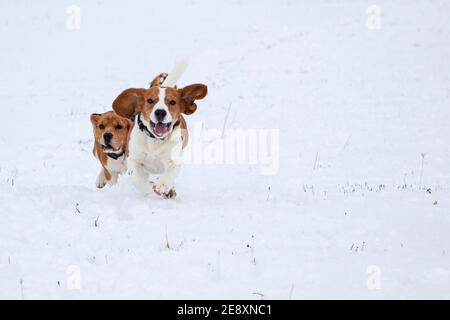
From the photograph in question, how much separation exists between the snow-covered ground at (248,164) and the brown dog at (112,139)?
31cm

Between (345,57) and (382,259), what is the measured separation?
13962mm

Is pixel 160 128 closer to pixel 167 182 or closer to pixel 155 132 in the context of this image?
pixel 155 132

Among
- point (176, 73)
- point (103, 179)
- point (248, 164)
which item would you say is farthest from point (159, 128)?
point (248, 164)

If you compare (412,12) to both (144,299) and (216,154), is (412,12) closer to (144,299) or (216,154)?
(216,154)

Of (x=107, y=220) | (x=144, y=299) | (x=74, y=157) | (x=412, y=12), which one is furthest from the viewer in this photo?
(x=412, y=12)

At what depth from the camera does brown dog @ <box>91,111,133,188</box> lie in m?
6.21

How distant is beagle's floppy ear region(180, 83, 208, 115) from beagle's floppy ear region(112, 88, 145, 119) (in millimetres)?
440

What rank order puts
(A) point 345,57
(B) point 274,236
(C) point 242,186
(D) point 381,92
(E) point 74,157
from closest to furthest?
(B) point 274,236, (C) point 242,186, (E) point 74,157, (D) point 381,92, (A) point 345,57

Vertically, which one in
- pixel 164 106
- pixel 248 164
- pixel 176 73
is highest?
pixel 176 73

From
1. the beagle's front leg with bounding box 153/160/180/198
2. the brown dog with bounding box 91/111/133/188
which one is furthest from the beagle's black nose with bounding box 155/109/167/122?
the brown dog with bounding box 91/111/133/188

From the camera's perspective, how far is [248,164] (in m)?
8.70

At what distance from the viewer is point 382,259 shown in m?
3.76

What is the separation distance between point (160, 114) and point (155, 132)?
0.21 meters

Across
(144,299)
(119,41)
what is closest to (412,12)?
(119,41)
